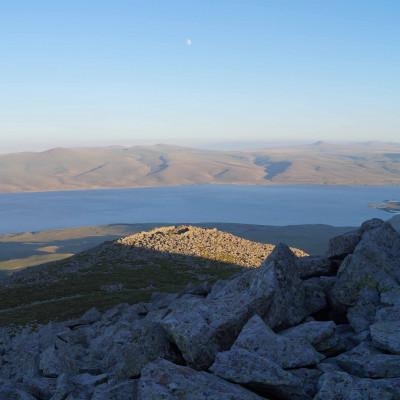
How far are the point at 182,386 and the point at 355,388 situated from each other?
13.0 feet

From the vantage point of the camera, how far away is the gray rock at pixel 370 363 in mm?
9703

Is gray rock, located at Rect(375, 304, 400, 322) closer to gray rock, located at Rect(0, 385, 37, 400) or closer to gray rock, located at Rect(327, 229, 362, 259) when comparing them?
gray rock, located at Rect(327, 229, 362, 259)

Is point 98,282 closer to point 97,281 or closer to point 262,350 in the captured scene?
point 97,281

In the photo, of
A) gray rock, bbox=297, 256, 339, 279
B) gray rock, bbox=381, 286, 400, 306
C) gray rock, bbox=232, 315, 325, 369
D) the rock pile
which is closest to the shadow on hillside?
the rock pile

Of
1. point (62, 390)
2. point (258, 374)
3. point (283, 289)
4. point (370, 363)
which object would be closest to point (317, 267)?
point (283, 289)

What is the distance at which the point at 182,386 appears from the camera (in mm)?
9062

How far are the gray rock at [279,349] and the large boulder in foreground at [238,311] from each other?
102 centimetres

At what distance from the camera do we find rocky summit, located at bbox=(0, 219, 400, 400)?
926 centimetres

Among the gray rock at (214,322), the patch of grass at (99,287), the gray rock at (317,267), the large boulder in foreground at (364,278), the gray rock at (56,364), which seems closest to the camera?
the gray rock at (214,322)

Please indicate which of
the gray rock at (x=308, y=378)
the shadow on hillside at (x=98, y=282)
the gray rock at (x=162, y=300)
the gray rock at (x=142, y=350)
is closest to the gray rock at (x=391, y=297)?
the gray rock at (x=308, y=378)

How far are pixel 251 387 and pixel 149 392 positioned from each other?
2586 millimetres

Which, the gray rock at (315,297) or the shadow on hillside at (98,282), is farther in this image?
the shadow on hillside at (98,282)

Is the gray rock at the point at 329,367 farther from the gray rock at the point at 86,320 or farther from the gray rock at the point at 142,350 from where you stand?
the gray rock at the point at 86,320

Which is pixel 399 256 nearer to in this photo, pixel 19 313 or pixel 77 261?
pixel 19 313
